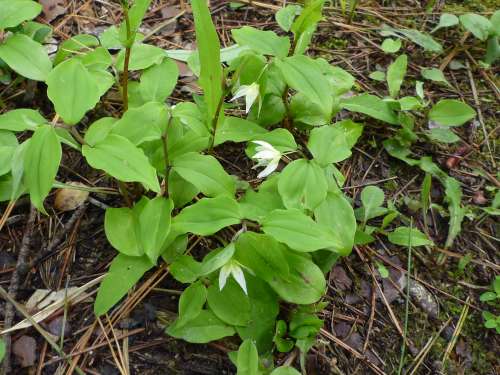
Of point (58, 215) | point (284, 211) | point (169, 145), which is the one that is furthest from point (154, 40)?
point (284, 211)

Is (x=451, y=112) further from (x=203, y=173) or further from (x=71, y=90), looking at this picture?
(x=71, y=90)

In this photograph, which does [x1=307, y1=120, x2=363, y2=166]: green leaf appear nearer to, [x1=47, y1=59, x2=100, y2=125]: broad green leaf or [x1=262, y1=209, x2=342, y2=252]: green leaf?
[x1=262, y1=209, x2=342, y2=252]: green leaf

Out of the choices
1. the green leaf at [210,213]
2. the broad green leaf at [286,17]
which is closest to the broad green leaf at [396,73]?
the broad green leaf at [286,17]

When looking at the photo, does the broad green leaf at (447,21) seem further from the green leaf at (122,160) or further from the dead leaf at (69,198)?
the dead leaf at (69,198)

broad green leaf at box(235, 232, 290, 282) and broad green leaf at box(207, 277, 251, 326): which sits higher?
broad green leaf at box(235, 232, 290, 282)

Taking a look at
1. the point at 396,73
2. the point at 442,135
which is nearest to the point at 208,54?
the point at 396,73

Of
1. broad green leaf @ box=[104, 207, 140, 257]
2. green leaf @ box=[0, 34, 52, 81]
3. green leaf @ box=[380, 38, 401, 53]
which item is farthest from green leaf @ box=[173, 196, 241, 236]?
green leaf @ box=[380, 38, 401, 53]

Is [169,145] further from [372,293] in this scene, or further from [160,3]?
[160,3]
